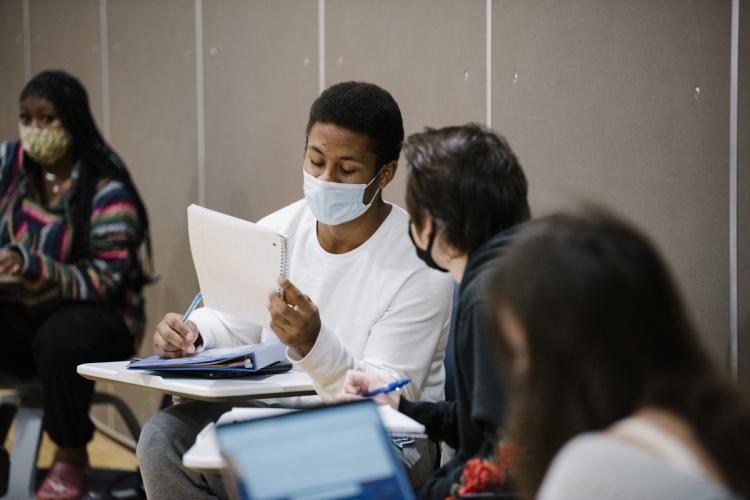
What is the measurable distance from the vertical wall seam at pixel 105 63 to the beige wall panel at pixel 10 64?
95 centimetres

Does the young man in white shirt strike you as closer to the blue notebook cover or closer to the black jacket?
the blue notebook cover

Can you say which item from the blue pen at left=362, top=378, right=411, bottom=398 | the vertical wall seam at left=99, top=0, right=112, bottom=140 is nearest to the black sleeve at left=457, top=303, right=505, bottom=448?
the blue pen at left=362, top=378, right=411, bottom=398

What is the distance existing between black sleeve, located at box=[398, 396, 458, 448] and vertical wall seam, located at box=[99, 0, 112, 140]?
322 centimetres

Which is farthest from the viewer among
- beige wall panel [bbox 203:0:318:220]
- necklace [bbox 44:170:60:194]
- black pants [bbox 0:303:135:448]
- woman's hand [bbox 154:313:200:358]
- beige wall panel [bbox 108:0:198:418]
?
beige wall panel [bbox 108:0:198:418]

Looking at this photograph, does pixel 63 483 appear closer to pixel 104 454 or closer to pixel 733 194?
pixel 104 454

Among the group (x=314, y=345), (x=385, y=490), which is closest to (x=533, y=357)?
(x=385, y=490)

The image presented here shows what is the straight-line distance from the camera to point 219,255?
2.30 metres

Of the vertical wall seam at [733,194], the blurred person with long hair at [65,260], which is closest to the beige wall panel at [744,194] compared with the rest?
the vertical wall seam at [733,194]

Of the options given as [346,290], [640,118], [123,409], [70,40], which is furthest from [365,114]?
[70,40]

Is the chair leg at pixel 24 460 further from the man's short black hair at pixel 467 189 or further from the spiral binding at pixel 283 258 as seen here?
the man's short black hair at pixel 467 189

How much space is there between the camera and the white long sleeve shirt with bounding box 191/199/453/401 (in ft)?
7.10

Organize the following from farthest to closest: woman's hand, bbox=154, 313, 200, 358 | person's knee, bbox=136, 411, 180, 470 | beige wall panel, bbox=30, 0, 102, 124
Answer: beige wall panel, bbox=30, 0, 102, 124 < woman's hand, bbox=154, 313, 200, 358 < person's knee, bbox=136, 411, 180, 470

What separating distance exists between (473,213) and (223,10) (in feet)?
8.15

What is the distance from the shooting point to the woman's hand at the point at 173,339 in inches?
93.7
